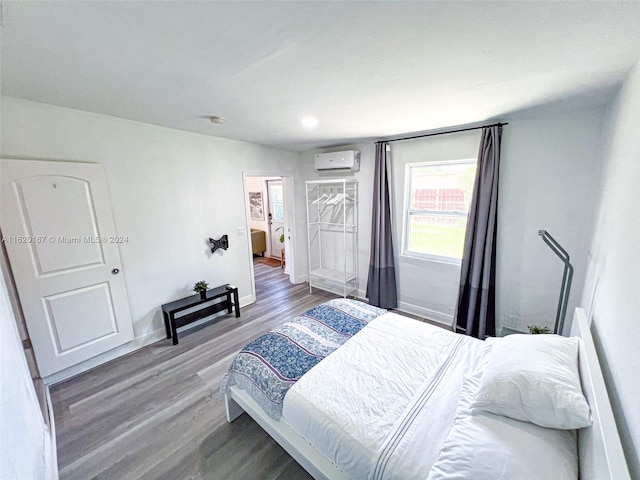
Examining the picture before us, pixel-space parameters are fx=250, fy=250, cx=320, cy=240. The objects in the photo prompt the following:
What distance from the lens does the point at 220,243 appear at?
329 cm

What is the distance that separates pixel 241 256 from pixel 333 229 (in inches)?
59.6

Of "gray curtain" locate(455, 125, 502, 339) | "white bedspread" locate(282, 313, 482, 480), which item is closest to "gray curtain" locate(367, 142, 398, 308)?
"gray curtain" locate(455, 125, 502, 339)

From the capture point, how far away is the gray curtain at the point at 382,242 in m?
3.28

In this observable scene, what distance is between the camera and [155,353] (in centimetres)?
266

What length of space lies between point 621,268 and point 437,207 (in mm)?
2023

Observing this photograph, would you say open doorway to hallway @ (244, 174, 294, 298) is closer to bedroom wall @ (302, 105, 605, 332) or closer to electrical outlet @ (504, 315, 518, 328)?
bedroom wall @ (302, 105, 605, 332)

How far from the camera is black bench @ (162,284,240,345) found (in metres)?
2.76

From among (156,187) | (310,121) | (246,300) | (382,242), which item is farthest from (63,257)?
(382,242)

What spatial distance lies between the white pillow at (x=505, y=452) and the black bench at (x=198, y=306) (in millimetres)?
2709

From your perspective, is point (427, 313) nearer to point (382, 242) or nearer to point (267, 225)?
point (382, 242)

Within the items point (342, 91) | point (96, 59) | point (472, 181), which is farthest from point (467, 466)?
point (472, 181)

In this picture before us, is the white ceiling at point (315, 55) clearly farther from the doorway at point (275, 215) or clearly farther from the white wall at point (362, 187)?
the doorway at point (275, 215)

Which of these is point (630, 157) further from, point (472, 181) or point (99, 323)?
point (99, 323)

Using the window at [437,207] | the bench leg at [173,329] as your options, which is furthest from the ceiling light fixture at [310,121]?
the bench leg at [173,329]
